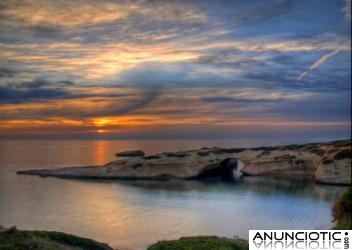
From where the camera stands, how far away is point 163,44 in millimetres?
13062

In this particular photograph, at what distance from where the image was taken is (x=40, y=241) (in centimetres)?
936

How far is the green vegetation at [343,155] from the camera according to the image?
29172 millimetres

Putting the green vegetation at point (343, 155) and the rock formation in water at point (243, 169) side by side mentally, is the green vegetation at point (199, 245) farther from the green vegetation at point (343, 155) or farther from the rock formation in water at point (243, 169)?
the green vegetation at point (343, 155)

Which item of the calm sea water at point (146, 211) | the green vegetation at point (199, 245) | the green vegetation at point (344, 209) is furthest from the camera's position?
the green vegetation at point (344, 209)

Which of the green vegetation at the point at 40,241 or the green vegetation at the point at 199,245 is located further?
the green vegetation at the point at 199,245

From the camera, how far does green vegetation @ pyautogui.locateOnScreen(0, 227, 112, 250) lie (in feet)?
29.0

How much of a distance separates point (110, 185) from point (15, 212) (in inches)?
538

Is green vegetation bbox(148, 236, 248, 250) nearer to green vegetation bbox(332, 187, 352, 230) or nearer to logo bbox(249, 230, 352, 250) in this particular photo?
logo bbox(249, 230, 352, 250)

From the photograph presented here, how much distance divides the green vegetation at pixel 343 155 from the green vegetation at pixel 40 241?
847 inches

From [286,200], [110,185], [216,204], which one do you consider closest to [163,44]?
[216,204]

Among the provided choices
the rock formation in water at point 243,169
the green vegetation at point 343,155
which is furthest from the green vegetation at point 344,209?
the green vegetation at point 343,155

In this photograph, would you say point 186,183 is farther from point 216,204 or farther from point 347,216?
point 347,216

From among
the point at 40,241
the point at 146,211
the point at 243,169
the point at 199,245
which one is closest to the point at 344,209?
the point at 199,245

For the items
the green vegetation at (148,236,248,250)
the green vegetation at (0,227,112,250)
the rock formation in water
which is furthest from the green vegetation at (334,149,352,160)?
the green vegetation at (0,227,112,250)
